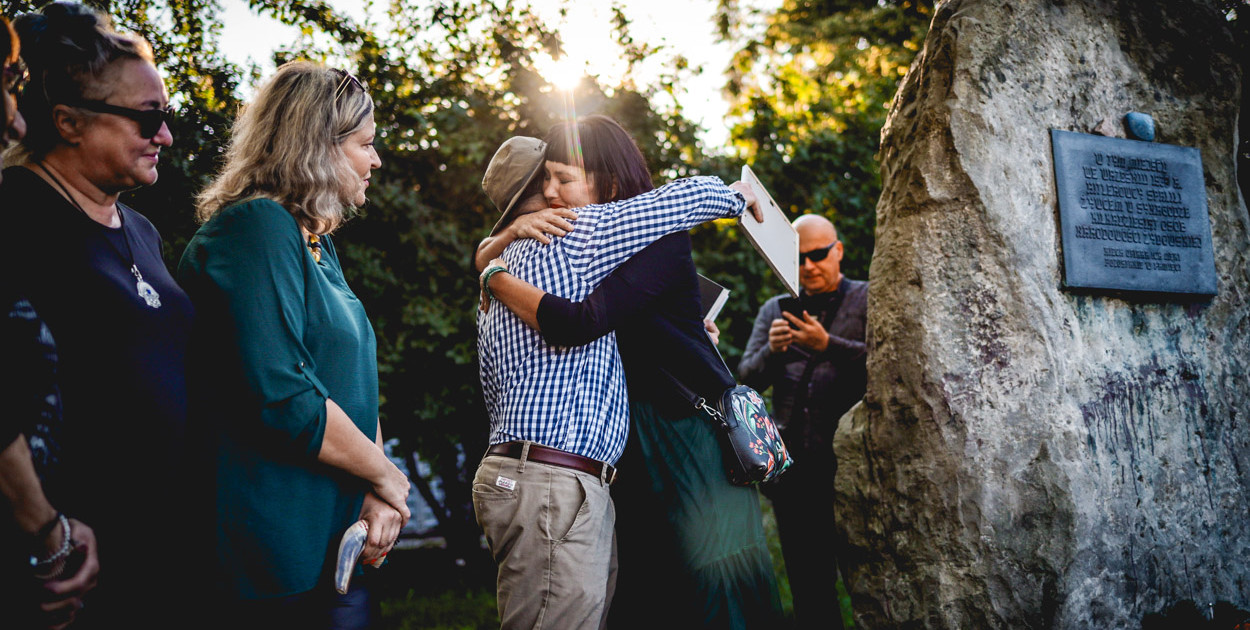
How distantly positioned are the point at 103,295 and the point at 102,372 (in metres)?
0.14

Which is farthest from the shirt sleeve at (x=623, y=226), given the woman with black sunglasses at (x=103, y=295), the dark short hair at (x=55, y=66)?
the dark short hair at (x=55, y=66)

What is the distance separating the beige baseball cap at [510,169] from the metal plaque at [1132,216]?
1.98 metres

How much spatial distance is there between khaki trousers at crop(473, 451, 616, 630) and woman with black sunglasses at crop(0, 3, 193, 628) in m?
0.66

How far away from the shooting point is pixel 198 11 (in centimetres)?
356

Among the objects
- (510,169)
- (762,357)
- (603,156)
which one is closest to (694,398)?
(603,156)

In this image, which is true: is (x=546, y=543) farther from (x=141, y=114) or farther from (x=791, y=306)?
(x=791, y=306)

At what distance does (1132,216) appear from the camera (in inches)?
120

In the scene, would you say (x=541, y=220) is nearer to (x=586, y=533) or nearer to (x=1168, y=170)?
(x=586, y=533)

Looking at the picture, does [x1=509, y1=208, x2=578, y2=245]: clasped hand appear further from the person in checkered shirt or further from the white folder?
the white folder

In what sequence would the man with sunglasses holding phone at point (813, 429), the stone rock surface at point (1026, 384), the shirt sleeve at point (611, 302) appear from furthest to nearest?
the man with sunglasses holding phone at point (813, 429) → the stone rock surface at point (1026, 384) → the shirt sleeve at point (611, 302)

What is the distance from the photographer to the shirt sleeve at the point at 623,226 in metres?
1.96

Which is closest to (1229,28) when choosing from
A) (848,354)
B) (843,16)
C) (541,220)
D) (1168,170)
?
(1168,170)

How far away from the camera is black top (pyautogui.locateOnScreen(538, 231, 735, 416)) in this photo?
1.96 m

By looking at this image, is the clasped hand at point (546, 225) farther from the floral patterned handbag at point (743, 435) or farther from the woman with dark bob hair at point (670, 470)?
the floral patterned handbag at point (743, 435)
